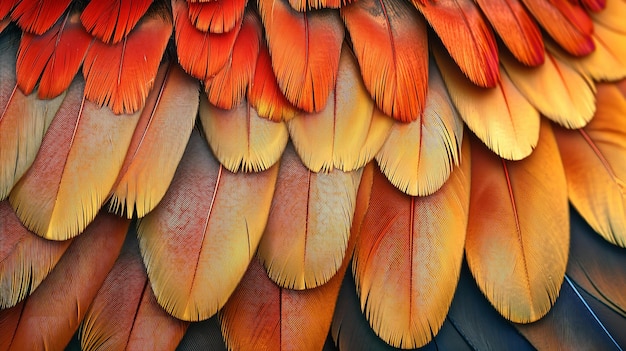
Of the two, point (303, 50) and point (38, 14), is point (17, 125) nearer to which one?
point (38, 14)

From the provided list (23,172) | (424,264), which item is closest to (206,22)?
(23,172)

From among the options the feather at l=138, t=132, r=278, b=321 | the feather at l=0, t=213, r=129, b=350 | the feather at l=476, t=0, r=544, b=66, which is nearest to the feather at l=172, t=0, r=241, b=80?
the feather at l=138, t=132, r=278, b=321

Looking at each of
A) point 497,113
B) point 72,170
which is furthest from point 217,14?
point 497,113

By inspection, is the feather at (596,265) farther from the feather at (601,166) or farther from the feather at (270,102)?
the feather at (270,102)

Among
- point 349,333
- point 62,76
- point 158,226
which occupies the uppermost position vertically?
point 62,76

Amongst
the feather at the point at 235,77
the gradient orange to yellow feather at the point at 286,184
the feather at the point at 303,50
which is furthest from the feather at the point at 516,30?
the feather at the point at 235,77

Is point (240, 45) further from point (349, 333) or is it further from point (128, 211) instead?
point (349, 333)

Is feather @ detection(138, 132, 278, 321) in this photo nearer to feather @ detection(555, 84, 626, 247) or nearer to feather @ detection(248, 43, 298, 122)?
feather @ detection(248, 43, 298, 122)
